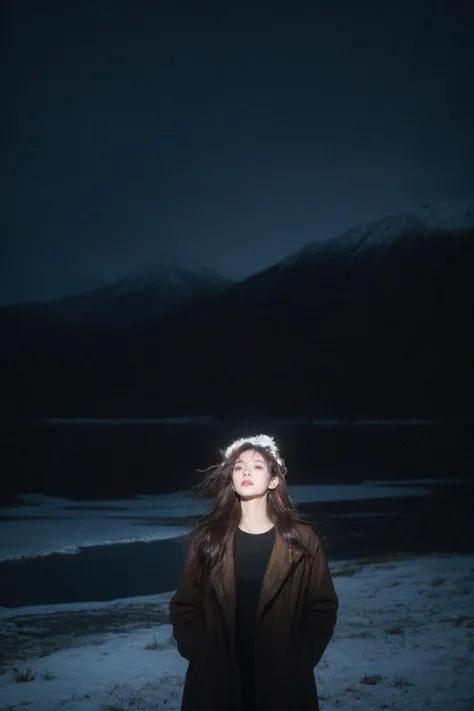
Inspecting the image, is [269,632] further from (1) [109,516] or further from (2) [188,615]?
(1) [109,516]

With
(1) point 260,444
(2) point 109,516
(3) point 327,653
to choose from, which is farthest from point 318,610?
(2) point 109,516

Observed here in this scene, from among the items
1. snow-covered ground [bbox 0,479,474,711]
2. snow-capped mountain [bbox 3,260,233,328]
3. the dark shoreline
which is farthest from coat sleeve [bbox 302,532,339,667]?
snow-capped mountain [bbox 3,260,233,328]

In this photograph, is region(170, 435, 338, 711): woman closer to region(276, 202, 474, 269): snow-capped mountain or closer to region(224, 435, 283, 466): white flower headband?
region(224, 435, 283, 466): white flower headband

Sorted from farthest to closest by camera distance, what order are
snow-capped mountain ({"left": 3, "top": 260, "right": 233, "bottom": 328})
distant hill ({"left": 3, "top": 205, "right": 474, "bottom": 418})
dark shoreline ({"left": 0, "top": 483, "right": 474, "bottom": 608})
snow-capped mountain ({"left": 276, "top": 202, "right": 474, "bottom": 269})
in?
snow-capped mountain ({"left": 276, "top": 202, "right": 474, "bottom": 269}), snow-capped mountain ({"left": 3, "top": 260, "right": 233, "bottom": 328}), distant hill ({"left": 3, "top": 205, "right": 474, "bottom": 418}), dark shoreline ({"left": 0, "top": 483, "right": 474, "bottom": 608})

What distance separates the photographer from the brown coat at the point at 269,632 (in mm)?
2355

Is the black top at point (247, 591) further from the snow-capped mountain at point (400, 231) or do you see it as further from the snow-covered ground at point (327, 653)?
the snow-capped mountain at point (400, 231)

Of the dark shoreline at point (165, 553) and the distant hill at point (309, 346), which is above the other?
the distant hill at point (309, 346)

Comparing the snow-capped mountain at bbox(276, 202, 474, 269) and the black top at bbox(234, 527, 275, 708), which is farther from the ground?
the snow-capped mountain at bbox(276, 202, 474, 269)

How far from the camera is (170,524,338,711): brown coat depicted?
7.73ft

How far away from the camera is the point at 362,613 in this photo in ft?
22.2

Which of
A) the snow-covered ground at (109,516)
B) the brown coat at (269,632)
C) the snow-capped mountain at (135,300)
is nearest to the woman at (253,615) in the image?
the brown coat at (269,632)

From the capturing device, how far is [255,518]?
255 cm

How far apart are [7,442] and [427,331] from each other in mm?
68795

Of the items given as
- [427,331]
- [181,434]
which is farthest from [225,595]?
[427,331]
